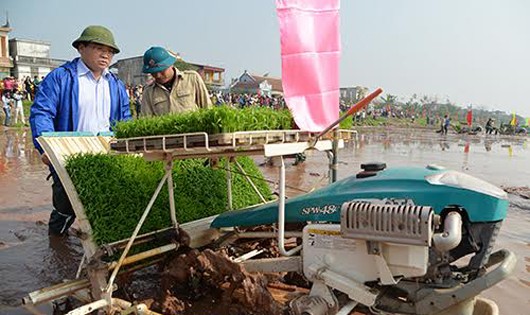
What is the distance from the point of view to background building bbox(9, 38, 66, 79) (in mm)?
43312

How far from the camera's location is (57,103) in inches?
155

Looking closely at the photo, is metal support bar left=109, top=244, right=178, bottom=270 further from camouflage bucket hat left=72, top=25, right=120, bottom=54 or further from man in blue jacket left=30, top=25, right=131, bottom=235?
camouflage bucket hat left=72, top=25, right=120, bottom=54

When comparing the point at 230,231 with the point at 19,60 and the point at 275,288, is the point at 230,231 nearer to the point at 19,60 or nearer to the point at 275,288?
the point at 275,288

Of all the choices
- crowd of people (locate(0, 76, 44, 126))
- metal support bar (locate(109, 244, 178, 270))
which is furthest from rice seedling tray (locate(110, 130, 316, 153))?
crowd of people (locate(0, 76, 44, 126))

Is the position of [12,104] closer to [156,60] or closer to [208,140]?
[156,60]

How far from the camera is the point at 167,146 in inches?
94.3

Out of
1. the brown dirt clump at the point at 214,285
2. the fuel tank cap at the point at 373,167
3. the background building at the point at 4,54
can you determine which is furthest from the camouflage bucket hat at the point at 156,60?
the background building at the point at 4,54

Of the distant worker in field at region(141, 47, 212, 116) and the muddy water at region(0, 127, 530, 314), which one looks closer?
the muddy water at region(0, 127, 530, 314)

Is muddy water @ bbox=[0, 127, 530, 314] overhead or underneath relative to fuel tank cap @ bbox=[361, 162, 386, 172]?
underneath

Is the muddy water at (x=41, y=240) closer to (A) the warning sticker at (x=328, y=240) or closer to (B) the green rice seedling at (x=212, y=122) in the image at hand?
(B) the green rice seedling at (x=212, y=122)

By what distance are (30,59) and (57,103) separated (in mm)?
47267

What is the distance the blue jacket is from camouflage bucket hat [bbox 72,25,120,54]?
30 cm

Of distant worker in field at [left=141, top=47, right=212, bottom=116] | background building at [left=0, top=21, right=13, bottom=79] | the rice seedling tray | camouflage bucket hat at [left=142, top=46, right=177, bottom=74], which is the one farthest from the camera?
background building at [left=0, top=21, right=13, bottom=79]

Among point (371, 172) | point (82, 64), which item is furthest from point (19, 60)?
point (371, 172)
